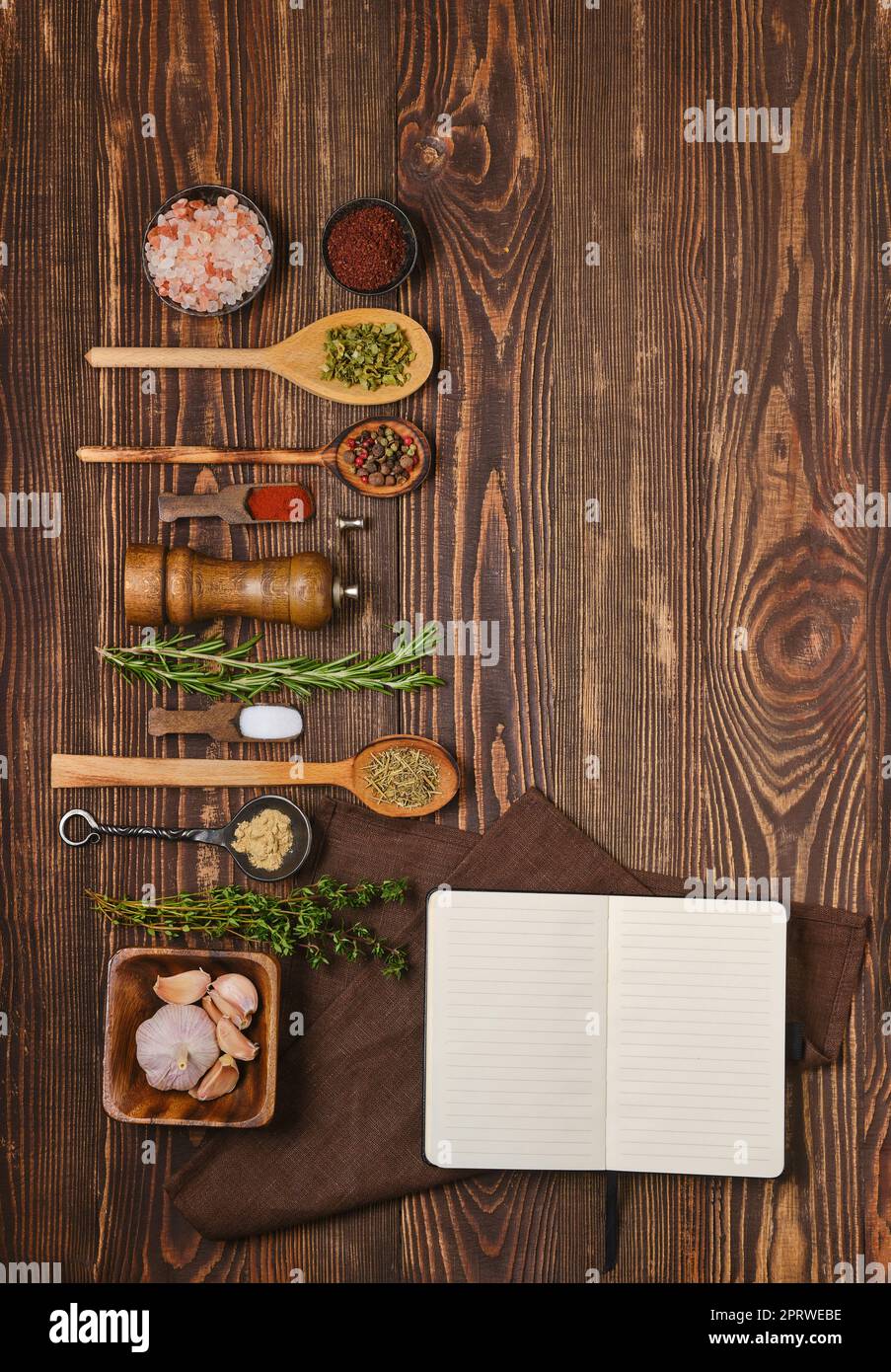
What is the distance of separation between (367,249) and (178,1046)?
1.51 m

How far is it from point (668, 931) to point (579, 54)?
5.61ft

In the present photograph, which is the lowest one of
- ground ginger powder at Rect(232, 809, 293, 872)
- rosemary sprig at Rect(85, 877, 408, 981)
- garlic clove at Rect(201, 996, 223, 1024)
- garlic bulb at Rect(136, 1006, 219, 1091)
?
garlic bulb at Rect(136, 1006, 219, 1091)

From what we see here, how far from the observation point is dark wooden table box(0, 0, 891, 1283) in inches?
80.0

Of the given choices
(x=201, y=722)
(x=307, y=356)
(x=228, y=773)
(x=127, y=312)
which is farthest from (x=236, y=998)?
(x=127, y=312)

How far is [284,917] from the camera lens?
1963 millimetres

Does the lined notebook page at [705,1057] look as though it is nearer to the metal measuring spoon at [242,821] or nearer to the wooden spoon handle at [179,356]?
the metal measuring spoon at [242,821]

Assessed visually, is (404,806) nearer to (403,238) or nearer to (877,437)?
(403,238)

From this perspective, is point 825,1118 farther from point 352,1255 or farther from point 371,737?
point 371,737

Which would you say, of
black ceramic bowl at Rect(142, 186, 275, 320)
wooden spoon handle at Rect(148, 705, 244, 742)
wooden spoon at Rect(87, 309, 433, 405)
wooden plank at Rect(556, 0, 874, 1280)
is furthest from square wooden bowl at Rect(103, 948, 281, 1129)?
black ceramic bowl at Rect(142, 186, 275, 320)

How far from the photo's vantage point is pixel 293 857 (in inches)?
77.3

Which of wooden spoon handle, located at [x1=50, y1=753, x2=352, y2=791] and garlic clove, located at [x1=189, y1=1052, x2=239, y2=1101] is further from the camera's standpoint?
wooden spoon handle, located at [x1=50, y1=753, x2=352, y2=791]

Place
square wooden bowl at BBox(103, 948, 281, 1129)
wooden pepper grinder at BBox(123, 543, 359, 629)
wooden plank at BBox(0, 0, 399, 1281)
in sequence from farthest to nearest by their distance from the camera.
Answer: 1. wooden plank at BBox(0, 0, 399, 1281)
2. wooden pepper grinder at BBox(123, 543, 359, 629)
3. square wooden bowl at BBox(103, 948, 281, 1129)

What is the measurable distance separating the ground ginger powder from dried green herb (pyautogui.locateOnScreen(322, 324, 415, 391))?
85 centimetres

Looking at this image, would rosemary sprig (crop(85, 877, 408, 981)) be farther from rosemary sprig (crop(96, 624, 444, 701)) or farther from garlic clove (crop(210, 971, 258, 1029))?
rosemary sprig (crop(96, 624, 444, 701))
